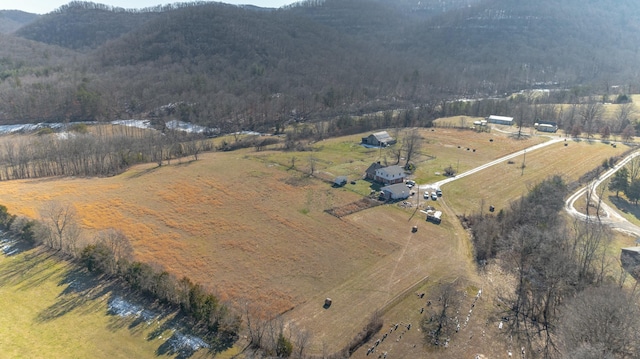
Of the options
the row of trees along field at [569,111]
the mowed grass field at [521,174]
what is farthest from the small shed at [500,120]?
the mowed grass field at [521,174]

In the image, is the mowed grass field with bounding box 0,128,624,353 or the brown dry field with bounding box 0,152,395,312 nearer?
the mowed grass field with bounding box 0,128,624,353

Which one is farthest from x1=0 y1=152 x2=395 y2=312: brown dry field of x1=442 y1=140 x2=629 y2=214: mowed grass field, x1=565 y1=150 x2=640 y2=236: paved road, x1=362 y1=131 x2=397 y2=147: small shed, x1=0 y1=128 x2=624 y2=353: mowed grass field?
x1=565 y1=150 x2=640 y2=236: paved road

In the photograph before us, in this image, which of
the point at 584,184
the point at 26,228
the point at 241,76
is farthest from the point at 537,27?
the point at 26,228

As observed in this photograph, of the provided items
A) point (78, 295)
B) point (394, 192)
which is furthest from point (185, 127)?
point (78, 295)

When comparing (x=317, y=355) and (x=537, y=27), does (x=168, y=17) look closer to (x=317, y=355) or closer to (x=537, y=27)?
(x=317, y=355)

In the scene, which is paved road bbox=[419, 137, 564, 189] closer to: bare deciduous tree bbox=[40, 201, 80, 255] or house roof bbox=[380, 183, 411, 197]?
house roof bbox=[380, 183, 411, 197]

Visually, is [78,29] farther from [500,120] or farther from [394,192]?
[394,192]

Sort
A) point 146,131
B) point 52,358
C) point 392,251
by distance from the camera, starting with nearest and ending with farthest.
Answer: point 52,358
point 392,251
point 146,131
